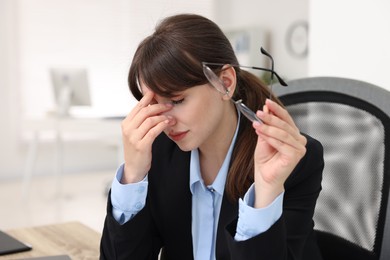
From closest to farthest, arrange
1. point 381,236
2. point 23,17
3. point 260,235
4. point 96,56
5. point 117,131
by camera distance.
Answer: point 260,235 → point 381,236 → point 117,131 → point 23,17 → point 96,56

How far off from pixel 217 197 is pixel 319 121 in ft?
0.95

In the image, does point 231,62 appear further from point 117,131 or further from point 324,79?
point 117,131

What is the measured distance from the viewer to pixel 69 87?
4.77 meters

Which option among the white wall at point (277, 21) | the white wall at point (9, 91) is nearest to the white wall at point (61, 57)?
the white wall at point (9, 91)


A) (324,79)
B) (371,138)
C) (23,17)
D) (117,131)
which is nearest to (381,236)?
(371,138)

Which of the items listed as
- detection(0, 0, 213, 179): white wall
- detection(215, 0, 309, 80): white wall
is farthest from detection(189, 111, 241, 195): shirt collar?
detection(215, 0, 309, 80): white wall

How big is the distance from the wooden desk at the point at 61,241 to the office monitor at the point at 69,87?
363 cm

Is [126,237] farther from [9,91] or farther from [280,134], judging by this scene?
[9,91]

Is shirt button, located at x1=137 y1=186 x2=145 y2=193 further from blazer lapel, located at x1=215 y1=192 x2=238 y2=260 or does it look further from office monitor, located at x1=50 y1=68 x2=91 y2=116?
office monitor, located at x1=50 y1=68 x2=91 y2=116

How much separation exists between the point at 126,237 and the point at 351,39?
0.91m

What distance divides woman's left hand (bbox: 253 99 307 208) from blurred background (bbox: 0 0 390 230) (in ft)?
10.9

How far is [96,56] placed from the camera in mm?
6215

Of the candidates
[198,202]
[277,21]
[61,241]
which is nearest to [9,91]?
[277,21]

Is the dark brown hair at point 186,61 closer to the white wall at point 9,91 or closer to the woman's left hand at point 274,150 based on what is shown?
the woman's left hand at point 274,150
